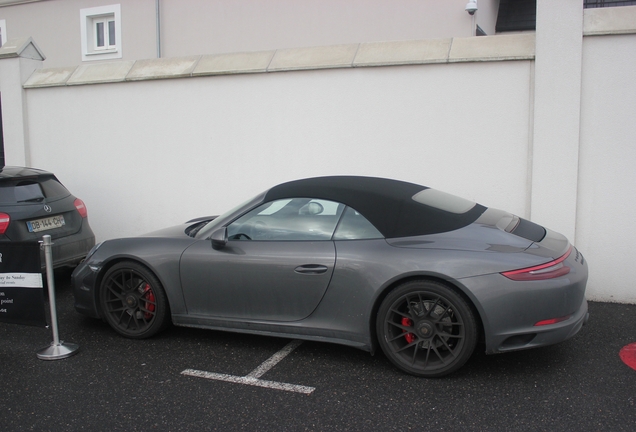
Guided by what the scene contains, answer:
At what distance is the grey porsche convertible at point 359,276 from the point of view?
151 inches

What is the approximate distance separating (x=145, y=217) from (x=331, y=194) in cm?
427

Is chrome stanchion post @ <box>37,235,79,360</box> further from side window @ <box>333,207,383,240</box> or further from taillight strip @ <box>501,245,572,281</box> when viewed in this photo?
taillight strip @ <box>501,245,572,281</box>

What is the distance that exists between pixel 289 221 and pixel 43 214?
3126 mm

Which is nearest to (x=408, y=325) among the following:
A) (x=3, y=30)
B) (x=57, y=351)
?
(x=57, y=351)

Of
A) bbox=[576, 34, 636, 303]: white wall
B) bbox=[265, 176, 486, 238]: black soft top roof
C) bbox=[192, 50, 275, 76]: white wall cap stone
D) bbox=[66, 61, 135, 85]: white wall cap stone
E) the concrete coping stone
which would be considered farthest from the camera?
bbox=[66, 61, 135, 85]: white wall cap stone

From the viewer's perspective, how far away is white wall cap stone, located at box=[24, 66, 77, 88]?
842cm

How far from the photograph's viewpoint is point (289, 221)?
4.59m

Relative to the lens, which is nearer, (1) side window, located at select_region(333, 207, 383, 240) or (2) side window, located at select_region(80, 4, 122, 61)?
(1) side window, located at select_region(333, 207, 383, 240)

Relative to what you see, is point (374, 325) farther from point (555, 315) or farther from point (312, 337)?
point (555, 315)

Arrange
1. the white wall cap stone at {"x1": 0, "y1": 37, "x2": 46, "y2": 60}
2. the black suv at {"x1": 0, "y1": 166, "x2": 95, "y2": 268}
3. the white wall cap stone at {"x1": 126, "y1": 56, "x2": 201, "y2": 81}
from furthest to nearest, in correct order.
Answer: the white wall cap stone at {"x1": 0, "y1": 37, "x2": 46, "y2": 60} < the white wall cap stone at {"x1": 126, "y1": 56, "x2": 201, "y2": 81} < the black suv at {"x1": 0, "y1": 166, "x2": 95, "y2": 268}

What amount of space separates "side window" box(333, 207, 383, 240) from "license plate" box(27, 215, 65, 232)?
3.52m

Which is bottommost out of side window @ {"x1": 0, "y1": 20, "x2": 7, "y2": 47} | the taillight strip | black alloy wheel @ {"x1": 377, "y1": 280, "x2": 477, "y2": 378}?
black alloy wheel @ {"x1": 377, "y1": 280, "x2": 477, "y2": 378}

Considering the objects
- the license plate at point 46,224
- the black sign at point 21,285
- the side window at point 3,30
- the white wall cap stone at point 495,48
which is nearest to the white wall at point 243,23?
the side window at point 3,30

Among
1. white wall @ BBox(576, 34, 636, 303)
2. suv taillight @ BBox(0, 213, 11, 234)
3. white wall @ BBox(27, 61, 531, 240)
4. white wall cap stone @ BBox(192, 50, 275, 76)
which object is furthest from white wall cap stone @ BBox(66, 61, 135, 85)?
white wall @ BBox(576, 34, 636, 303)
